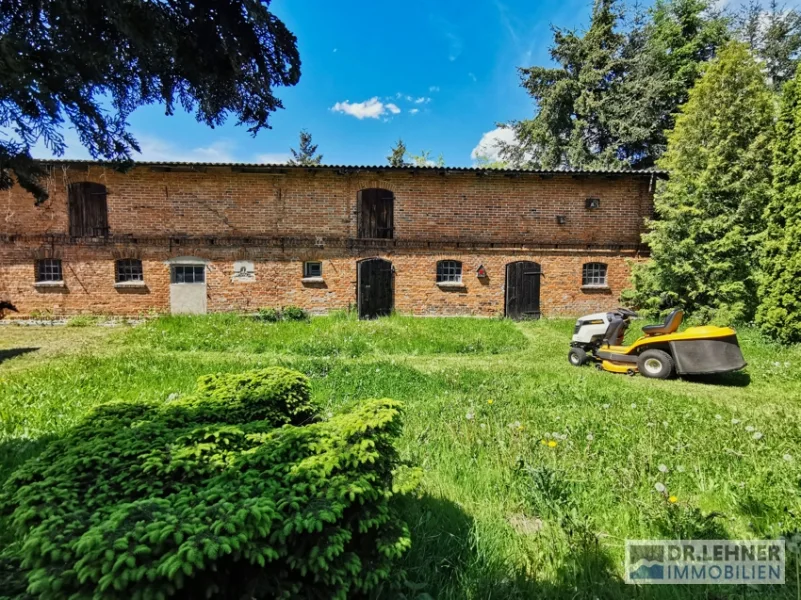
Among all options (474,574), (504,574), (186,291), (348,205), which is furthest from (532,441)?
(186,291)

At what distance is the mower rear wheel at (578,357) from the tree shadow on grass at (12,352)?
453 inches

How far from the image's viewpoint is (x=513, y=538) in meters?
2.40

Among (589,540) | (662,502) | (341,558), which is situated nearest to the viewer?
(341,558)

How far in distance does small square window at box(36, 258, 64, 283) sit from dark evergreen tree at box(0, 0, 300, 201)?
13.0 metres

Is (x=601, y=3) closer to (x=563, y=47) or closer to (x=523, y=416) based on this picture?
(x=563, y=47)

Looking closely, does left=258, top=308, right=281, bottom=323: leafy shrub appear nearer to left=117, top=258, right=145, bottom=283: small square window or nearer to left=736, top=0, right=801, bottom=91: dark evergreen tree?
left=117, top=258, right=145, bottom=283: small square window

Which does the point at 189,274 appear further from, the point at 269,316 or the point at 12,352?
the point at 12,352

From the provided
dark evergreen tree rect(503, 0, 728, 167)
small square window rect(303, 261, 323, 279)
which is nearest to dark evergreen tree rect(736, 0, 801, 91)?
dark evergreen tree rect(503, 0, 728, 167)

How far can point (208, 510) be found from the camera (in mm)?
1350

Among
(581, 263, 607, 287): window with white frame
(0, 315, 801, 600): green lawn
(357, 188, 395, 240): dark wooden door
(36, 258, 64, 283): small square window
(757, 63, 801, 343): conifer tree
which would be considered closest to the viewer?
(0, 315, 801, 600): green lawn

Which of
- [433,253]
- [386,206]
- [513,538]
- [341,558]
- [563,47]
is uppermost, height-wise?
[563,47]

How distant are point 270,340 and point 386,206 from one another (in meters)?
6.26

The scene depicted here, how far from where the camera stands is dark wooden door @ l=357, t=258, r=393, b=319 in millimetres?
12430

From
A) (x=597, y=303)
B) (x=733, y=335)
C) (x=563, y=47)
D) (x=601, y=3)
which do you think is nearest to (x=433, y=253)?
(x=597, y=303)
